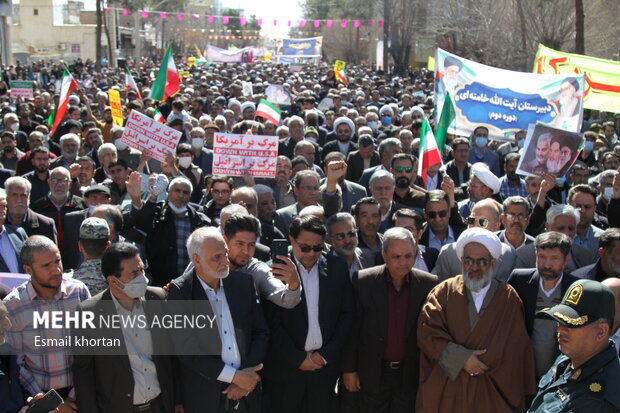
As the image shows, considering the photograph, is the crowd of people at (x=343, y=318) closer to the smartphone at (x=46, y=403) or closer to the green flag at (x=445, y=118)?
the smartphone at (x=46, y=403)

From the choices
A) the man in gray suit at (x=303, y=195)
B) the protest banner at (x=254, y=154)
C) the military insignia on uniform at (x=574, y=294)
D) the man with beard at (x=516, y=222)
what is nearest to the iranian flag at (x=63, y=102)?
the protest banner at (x=254, y=154)

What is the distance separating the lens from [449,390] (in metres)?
4.28

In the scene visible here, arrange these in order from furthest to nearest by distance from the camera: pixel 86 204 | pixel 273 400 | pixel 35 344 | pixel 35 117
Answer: pixel 35 117 < pixel 86 204 < pixel 273 400 < pixel 35 344

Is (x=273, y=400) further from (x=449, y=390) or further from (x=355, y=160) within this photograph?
(x=355, y=160)

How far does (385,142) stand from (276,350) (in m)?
4.88

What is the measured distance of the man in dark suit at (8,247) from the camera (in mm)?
5570

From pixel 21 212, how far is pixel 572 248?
4.68 metres

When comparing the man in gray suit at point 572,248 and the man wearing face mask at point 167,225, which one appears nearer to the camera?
the man in gray suit at point 572,248

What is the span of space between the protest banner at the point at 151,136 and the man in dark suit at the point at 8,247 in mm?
2713

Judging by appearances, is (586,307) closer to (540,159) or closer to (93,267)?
(93,267)

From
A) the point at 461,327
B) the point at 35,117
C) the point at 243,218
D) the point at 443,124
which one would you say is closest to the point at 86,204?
the point at 243,218

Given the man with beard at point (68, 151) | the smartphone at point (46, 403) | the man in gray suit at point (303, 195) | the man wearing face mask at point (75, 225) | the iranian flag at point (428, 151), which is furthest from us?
the man with beard at point (68, 151)

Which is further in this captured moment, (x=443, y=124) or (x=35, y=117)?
(x=35, y=117)

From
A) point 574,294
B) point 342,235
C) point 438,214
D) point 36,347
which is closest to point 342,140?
point 438,214
